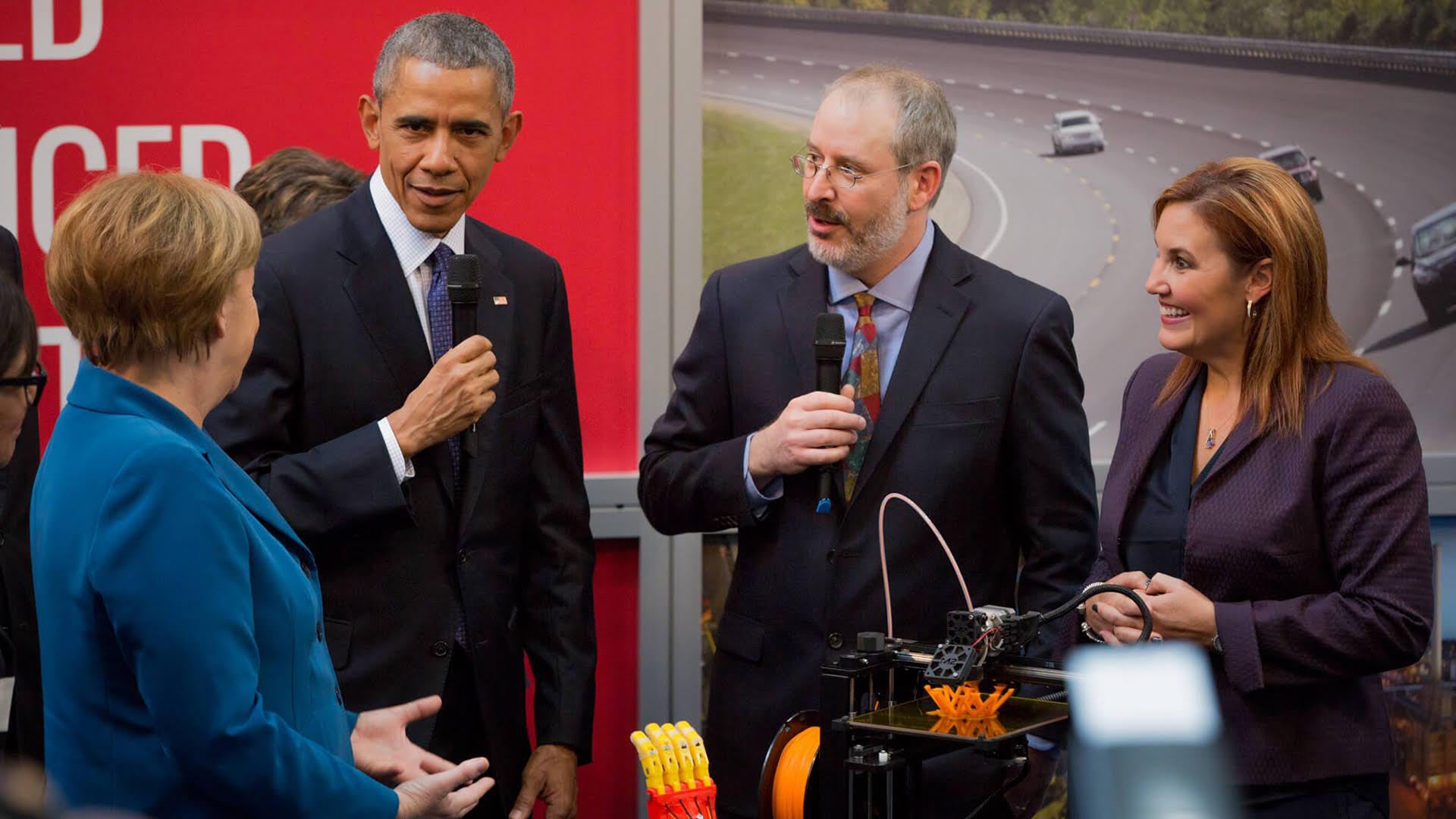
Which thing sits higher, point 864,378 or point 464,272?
point 464,272

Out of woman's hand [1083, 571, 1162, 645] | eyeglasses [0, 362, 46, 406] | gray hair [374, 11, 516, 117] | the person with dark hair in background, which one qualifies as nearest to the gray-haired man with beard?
woman's hand [1083, 571, 1162, 645]

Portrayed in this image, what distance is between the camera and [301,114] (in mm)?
3416

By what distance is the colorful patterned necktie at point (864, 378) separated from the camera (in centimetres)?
264

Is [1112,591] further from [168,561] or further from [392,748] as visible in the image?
[168,561]

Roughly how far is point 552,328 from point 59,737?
136 centimetres

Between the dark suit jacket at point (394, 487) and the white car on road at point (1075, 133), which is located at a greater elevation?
the white car on road at point (1075, 133)

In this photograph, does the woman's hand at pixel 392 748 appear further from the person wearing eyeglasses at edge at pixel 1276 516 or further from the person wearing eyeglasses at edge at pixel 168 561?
the person wearing eyeglasses at edge at pixel 1276 516

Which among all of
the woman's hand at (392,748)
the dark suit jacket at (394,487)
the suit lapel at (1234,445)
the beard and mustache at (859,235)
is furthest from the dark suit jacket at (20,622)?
the suit lapel at (1234,445)

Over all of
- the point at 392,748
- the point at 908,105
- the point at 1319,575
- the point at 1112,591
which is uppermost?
the point at 908,105

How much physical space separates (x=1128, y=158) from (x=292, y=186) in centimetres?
221

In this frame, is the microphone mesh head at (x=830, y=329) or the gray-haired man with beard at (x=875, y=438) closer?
the microphone mesh head at (x=830, y=329)

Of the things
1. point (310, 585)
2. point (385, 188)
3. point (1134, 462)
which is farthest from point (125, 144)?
point (1134, 462)

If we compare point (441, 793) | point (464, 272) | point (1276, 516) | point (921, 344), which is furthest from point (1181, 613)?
point (464, 272)

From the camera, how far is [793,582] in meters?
2.64
